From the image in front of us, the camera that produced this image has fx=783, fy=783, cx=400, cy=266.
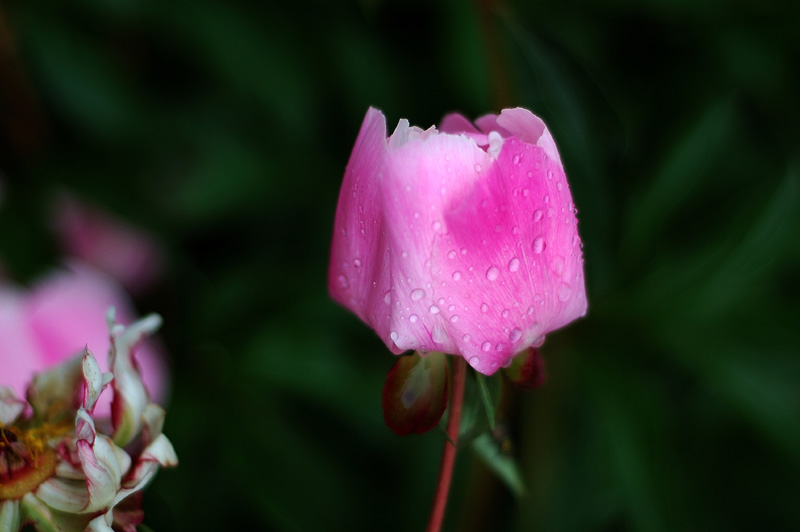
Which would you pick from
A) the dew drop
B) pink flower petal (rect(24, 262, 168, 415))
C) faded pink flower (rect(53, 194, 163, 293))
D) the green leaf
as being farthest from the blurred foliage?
the dew drop

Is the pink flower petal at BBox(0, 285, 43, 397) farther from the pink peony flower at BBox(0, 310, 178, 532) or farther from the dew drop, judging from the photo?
the dew drop

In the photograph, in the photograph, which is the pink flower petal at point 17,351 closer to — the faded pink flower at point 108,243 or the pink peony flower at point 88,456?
the pink peony flower at point 88,456

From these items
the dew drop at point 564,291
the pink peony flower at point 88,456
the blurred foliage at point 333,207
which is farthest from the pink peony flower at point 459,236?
the blurred foliage at point 333,207

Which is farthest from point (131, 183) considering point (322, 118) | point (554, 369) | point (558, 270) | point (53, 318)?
point (558, 270)

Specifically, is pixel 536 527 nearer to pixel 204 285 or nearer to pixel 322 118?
pixel 204 285

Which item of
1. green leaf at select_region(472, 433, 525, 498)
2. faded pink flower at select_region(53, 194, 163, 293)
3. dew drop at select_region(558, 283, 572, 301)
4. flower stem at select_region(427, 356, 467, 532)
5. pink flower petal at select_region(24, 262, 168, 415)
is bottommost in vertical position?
faded pink flower at select_region(53, 194, 163, 293)

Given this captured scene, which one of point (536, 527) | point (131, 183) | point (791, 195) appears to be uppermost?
point (791, 195)
